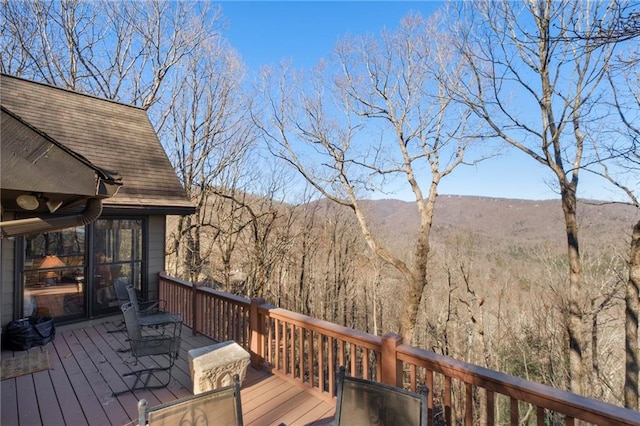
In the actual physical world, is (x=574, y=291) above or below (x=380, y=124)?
below

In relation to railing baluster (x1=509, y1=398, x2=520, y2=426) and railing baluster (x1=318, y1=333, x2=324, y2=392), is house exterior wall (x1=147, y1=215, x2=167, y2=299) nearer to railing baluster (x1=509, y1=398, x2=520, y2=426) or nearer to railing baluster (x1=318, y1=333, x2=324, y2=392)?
railing baluster (x1=318, y1=333, x2=324, y2=392)

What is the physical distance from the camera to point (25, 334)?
14.5 ft

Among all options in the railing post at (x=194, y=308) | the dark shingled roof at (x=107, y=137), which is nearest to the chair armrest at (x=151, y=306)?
the railing post at (x=194, y=308)

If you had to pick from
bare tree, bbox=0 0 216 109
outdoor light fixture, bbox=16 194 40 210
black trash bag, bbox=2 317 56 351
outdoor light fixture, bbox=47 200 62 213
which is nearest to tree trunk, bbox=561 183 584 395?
outdoor light fixture, bbox=47 200 62 213

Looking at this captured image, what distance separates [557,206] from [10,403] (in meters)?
12.3

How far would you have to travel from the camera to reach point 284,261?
13953 mm

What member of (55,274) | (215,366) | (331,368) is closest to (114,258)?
(55,274)

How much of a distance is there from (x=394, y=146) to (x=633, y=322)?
7.85 metres

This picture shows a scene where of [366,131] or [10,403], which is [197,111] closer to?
[366,131]

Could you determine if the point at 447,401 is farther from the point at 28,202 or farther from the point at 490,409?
the point at 28,202

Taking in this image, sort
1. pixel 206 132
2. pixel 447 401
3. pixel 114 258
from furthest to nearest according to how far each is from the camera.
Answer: pixel 206 132 < pixel 114 258 < pixel 447 401

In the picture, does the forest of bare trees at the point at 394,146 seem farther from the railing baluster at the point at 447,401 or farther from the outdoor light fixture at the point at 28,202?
the outdoor light fixture at the point at 28,202

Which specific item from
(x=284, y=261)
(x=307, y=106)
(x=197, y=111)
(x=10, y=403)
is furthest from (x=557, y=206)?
(x=197, y=111)

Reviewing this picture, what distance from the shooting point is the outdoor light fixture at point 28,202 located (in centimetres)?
175
